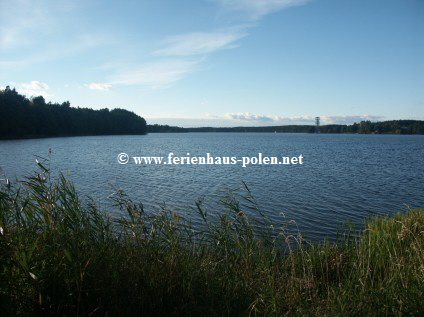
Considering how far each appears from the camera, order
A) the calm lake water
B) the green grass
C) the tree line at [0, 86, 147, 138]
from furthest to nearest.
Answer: the tree line at [0, 86, 147, 138] < the calm lake water < the green grass

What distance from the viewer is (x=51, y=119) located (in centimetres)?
9225

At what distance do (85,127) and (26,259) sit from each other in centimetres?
12156

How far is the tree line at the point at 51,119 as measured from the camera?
7575 centimetres

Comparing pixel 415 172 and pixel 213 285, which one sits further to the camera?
pixel 415 172

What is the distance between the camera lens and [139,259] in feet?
17.0

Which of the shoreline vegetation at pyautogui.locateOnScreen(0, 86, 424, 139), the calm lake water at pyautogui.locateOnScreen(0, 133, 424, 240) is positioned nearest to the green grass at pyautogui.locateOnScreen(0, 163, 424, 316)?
the calm lake water at pyautogui.locateOnScreen(0, 133, 424, 240)

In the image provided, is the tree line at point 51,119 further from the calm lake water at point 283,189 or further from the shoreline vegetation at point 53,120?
the calm lake water at point 283,189

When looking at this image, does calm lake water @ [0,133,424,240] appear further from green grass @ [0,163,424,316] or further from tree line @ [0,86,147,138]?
tree line @ [0,86,147,138]

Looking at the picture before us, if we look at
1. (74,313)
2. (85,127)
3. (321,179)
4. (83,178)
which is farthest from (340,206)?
(85,127)

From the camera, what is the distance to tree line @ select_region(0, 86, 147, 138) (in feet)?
249

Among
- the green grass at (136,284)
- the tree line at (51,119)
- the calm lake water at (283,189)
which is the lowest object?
the calm lake water at (283,189)

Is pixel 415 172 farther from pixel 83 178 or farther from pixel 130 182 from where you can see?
pixel 83 178

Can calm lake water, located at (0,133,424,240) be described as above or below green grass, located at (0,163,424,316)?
below

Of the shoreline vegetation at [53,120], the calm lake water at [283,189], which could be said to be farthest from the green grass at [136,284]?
the shoreline vegetation at [53,120]
